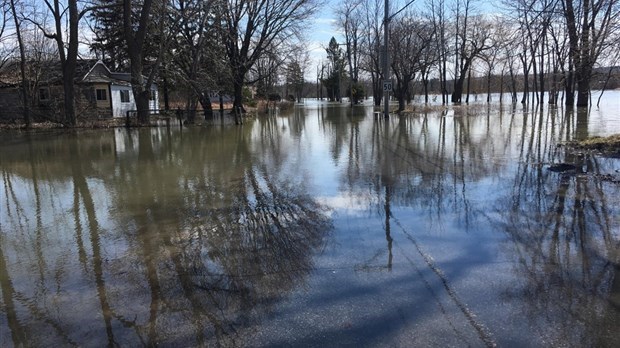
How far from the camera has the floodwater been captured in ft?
12.3

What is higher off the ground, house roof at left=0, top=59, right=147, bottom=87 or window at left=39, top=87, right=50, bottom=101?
house roof at left=0, top=59, right=147, bottom=87

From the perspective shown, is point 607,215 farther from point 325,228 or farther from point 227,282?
point 227,282

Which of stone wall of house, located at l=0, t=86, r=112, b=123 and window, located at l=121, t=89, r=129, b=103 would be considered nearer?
stone wall of house, located at l=0, t=86, r=112, b=123

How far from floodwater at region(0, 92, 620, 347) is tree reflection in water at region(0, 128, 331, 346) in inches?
1.0

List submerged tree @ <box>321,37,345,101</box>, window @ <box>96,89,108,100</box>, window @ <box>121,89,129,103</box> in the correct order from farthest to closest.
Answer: submerged tree @ <box>321,37,345,101</box> → window @ <box>121,89,129,103</box> → window @ <box>96,89,108,100</box>

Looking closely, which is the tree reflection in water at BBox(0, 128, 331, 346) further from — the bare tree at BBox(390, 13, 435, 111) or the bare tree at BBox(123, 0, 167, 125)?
the bare tree at BBox(390, 13, 435, 111)

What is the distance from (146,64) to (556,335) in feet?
123

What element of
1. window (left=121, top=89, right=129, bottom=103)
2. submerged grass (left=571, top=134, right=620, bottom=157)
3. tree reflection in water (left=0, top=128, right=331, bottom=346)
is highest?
window (left=121, top=89, right=129, bottom=103)

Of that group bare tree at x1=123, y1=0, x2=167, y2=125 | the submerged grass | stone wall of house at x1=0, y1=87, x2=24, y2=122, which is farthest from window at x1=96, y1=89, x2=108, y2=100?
the submerged grass

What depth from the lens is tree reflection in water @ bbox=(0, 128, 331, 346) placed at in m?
3.92

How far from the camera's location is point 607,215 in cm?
655

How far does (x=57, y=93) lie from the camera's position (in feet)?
106

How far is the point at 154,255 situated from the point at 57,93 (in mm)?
31542

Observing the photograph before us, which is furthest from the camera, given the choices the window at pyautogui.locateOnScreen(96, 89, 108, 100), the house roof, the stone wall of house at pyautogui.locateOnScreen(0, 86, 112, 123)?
the window at pyautogui.locateOnScreen(96, 89, 108, 100)
